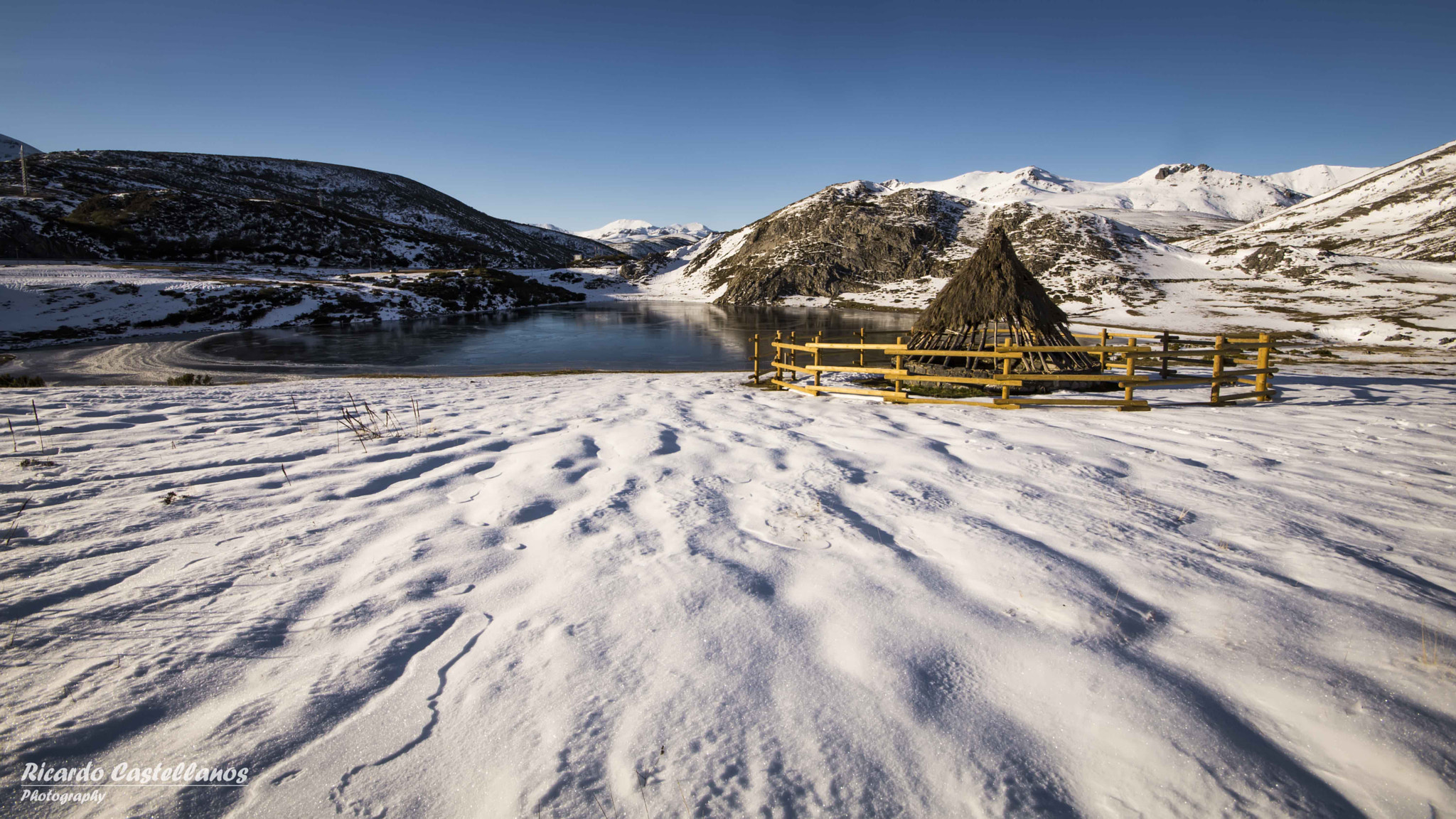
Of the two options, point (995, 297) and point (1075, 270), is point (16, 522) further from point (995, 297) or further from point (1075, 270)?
point (1075, 270)

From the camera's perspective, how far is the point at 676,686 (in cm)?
287

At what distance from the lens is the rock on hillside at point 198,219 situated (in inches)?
2041

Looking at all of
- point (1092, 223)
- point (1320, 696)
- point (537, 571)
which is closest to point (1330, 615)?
point (1320, 696)

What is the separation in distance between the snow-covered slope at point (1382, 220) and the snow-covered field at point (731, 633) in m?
79.9

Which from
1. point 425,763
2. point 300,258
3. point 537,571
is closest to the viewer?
point 425,763

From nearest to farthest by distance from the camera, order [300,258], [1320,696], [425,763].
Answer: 1. [425,763]
2. [1320,696]
3. [300,258]

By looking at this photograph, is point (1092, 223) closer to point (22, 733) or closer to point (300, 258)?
point (22, 733)

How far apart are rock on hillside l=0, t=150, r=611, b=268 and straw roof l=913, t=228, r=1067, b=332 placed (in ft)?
237

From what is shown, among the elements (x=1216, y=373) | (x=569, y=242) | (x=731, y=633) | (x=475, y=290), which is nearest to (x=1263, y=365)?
(x=1216, y=373)

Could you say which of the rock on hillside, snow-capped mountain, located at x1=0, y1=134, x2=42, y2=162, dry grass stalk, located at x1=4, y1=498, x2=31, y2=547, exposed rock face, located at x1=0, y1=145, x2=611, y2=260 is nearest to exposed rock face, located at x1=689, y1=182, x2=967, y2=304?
exposed rock face, located at x1=0, y1=145, x2=611, y2=260

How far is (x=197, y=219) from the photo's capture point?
62.6 m

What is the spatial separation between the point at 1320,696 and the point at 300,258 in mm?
83825

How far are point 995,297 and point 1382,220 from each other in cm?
14288

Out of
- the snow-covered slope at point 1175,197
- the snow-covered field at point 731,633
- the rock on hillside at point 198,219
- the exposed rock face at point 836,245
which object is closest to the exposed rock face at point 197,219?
the rock on hillside at point 198,219
